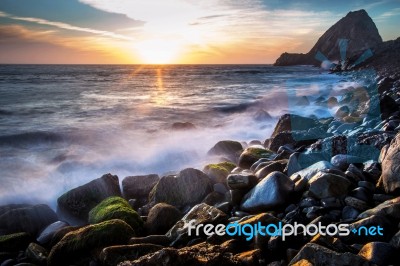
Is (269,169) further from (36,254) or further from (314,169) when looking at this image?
(36,254)

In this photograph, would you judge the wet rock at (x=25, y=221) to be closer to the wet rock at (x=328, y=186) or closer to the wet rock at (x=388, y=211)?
the wet rock at (x=328, y=186)

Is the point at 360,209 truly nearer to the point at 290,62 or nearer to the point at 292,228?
the point at 292,228

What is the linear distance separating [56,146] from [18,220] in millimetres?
6500

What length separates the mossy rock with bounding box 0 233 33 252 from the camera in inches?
173

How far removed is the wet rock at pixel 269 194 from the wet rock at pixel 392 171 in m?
1.02

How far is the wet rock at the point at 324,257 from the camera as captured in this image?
2.50 metres

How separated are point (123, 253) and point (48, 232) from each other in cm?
192

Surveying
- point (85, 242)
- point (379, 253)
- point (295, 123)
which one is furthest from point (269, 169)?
point (295, 123)

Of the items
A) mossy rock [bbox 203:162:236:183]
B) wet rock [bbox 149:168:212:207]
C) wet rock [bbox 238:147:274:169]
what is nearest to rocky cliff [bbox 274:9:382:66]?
wet rock [bbox 238:147:274:169]

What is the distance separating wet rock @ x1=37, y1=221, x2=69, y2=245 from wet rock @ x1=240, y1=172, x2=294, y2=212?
8.28 ft

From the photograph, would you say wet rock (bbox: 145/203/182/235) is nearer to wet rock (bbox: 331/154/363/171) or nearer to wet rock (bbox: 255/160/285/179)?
wet rock (bbox: 255/160/285/179)

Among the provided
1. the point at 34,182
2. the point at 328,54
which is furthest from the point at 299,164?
the point at 328,54

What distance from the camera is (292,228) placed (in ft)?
11.0

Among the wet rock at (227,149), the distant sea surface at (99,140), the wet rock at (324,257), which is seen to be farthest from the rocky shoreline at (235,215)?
the distant sea surface at (99,140)
